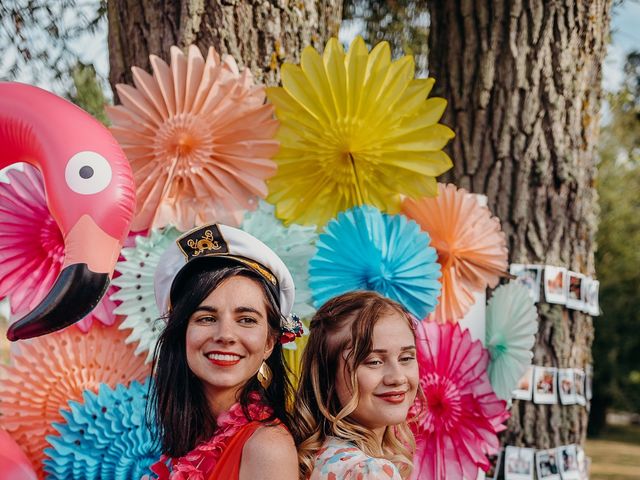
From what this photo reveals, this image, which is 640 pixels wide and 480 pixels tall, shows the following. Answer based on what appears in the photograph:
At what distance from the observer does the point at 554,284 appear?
2762 mm

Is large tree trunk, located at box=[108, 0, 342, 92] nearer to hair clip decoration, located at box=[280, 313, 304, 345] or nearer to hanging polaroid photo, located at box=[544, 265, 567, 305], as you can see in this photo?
hair clip decoration, located at box=[280, 313, 304, 345]

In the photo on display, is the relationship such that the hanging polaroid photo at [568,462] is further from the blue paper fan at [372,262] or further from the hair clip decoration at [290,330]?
the hair clip decoration at [290,330]

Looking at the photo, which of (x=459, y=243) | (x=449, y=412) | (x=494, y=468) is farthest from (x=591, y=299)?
(x=449, y=412)

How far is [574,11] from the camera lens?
2922 mm

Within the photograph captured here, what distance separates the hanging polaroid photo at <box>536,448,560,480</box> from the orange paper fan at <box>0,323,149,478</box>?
4.51ft

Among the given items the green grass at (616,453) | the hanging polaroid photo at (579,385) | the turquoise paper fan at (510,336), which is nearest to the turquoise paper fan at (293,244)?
the turquoise paper fan at (510,336)

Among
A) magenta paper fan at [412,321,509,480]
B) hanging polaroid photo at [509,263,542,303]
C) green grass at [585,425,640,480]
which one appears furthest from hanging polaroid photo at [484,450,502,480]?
green grass at [585,425,640,480]

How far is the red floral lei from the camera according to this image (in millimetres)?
1676

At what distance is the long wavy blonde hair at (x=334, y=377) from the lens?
171 cm

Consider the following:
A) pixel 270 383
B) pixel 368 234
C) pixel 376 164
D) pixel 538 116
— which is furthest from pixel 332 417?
pixel 538 116

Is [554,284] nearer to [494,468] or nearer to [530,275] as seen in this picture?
[530,275]

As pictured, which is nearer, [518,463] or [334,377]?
[334,377]

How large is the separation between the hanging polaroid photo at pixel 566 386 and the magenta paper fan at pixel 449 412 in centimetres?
52

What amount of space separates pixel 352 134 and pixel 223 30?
0.57m
